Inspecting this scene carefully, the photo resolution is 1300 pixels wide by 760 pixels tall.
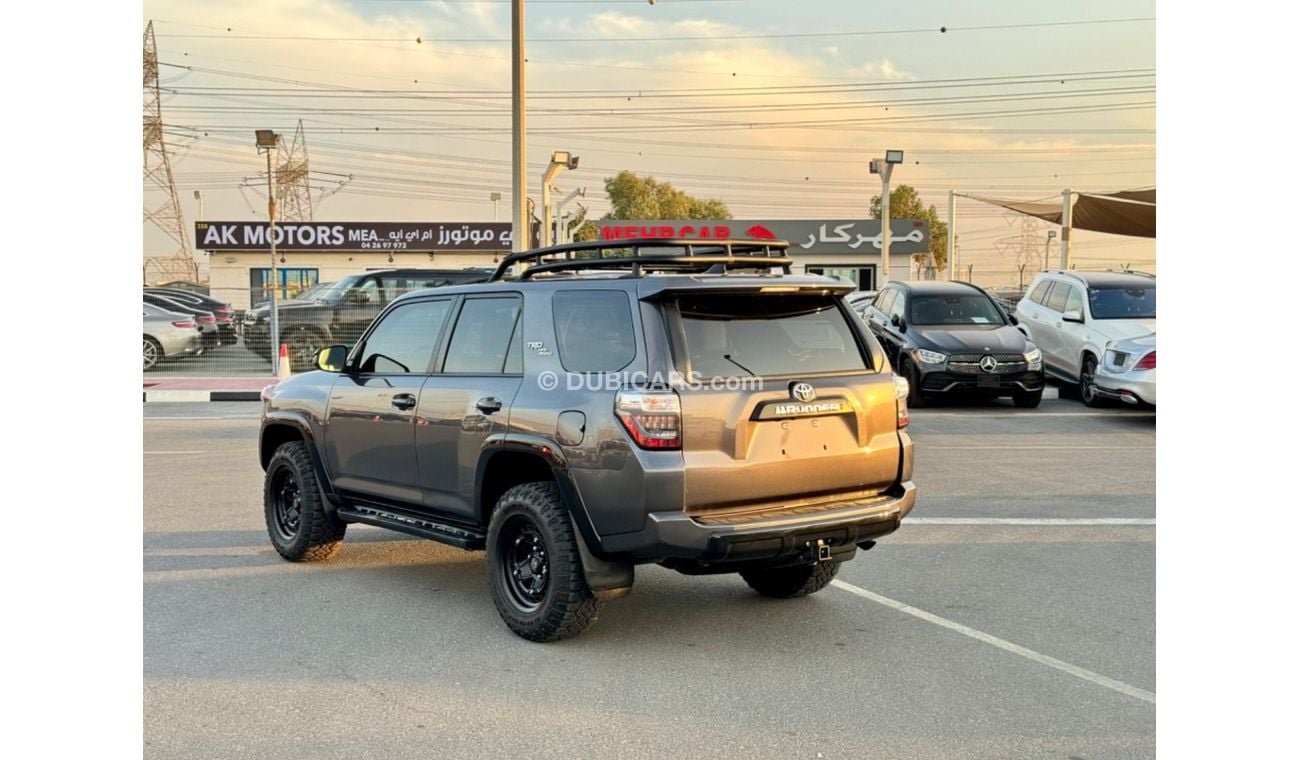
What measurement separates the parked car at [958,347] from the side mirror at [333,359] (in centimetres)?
996

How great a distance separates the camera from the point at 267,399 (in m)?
7.27

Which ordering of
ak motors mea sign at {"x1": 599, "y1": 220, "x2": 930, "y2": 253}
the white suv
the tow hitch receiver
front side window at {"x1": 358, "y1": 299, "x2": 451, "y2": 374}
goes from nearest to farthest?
the tow hitch receiver → front side window at {"x1": 358, "y1": 299, "x2": 451, "y2": 374} → the white suv → ak motors mea sign at {"x1": 599, "y1": 220, "x2": 930, "y2": 253}

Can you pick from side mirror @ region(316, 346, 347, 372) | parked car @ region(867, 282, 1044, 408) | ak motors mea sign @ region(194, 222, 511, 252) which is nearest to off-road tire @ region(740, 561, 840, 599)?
side mirror @ region(316, 346, 347, 372)

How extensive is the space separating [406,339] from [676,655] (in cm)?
255

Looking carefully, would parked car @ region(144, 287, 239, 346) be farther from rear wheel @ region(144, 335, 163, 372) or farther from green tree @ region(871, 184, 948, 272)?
green tree @ region(871, 184, 948, 272)

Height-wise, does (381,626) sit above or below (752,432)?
below

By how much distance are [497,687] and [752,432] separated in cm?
158

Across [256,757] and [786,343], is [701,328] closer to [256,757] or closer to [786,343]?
[786,343]

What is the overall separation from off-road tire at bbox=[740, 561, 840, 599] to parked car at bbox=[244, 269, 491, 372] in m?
14.2

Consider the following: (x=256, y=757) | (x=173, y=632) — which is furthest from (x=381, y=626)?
(x=256, y=757)

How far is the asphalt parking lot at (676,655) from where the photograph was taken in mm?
4145

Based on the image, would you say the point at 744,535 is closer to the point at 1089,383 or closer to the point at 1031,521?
the point at 1031,521

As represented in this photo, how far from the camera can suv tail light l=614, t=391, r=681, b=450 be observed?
15.7 feet

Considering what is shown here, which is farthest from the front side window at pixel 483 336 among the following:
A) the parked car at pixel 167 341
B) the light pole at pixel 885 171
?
the light pole at pixel 885 171
